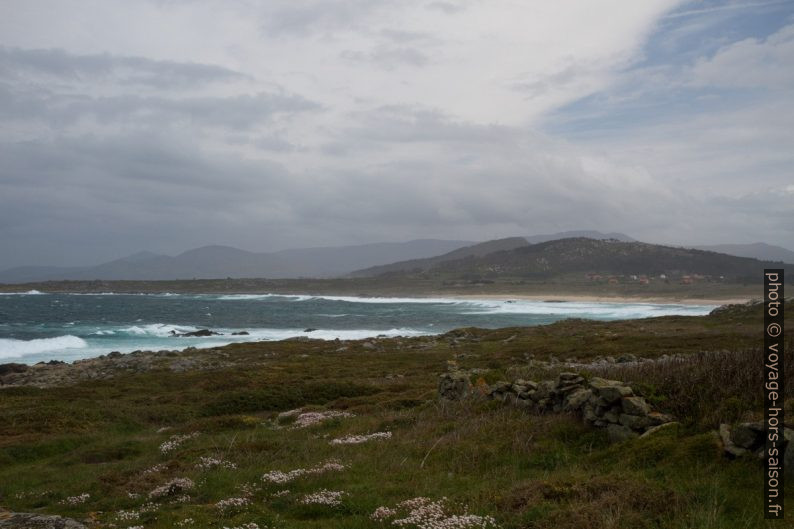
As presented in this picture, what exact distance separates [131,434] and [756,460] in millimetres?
21137

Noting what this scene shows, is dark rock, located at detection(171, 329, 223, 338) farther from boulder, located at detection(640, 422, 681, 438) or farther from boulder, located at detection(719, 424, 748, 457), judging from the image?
boulder, located at detection(719, 424, 748, 457)

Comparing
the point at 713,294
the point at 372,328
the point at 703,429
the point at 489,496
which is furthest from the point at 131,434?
the point at 713,294

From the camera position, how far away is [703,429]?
10672 millimetres

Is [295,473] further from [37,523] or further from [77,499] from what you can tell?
[77,499]

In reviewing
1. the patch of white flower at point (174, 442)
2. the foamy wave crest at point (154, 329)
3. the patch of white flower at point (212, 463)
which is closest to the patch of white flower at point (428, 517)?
the patch of white flower at point (212, 463)

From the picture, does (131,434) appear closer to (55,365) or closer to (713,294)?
(55,365)

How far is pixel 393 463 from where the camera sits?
12047mm

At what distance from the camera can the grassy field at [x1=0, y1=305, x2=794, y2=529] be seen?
8.45 m

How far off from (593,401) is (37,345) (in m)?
71.1

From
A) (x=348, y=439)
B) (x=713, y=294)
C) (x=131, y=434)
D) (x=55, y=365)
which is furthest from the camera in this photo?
(x=713, y=294)

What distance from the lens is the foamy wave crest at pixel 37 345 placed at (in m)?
62.5

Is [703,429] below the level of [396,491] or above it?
above

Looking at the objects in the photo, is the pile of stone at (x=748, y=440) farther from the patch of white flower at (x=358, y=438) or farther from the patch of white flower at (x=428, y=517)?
the patch of white flower at (x=358, y=438)

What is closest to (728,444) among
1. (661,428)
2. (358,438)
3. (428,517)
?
(661,428)
